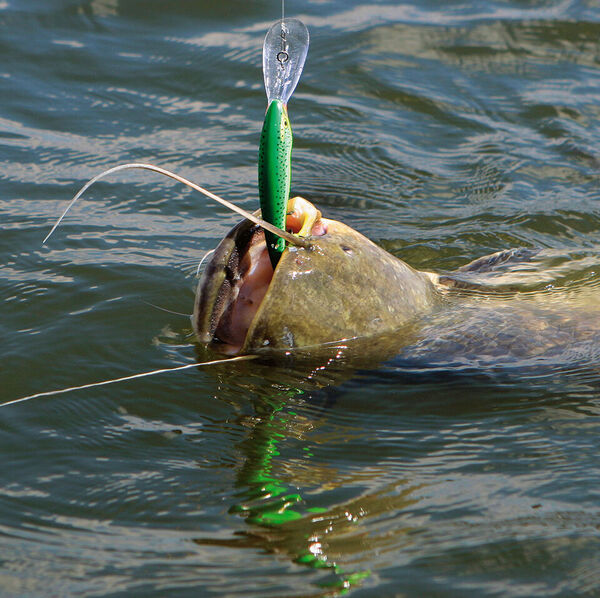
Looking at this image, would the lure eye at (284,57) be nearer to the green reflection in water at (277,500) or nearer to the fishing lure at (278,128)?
the fishing lure at (278,128)

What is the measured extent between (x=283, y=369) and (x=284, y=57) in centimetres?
100

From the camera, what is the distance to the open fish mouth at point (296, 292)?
2.86 m

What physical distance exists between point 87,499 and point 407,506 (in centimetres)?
A: 84

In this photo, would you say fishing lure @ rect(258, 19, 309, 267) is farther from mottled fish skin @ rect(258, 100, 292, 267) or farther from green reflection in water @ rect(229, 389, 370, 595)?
green reflection in water @ rect(229, 389, 370, 595)

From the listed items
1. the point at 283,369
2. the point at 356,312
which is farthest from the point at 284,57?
the point at 283,369

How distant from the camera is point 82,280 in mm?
3820

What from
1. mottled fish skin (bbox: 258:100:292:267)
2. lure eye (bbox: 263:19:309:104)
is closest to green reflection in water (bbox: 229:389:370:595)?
mottled fish skin (bbox: 258:100:292:267)

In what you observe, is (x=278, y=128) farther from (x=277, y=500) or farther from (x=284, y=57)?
(x=277, y=500)

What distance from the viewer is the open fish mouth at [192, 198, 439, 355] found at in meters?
→ 2.86

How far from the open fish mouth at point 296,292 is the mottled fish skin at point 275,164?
14cm

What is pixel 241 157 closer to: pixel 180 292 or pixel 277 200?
pixel 180 292

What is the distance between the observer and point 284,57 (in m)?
2.93

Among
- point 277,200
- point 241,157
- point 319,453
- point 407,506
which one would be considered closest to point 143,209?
point 241,157

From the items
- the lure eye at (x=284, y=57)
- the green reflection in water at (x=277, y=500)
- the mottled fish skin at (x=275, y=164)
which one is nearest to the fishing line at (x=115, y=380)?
the green reflection in water at (x=277, y=500)
